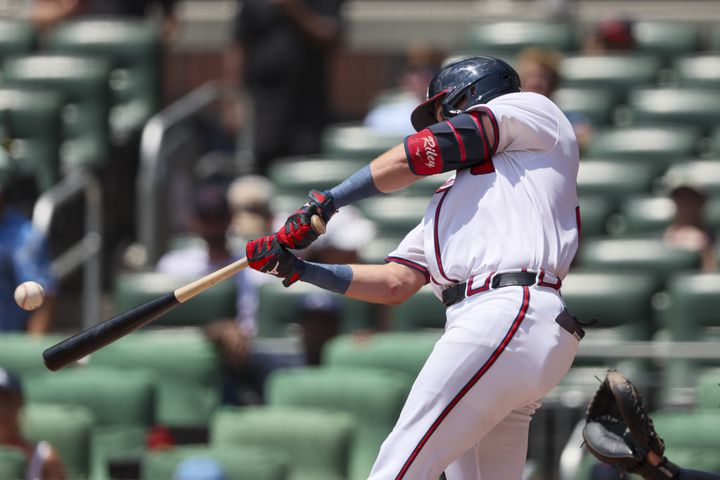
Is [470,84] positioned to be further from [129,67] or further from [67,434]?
[129,67]

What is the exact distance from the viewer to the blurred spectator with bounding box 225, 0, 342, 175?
9664 millimetres

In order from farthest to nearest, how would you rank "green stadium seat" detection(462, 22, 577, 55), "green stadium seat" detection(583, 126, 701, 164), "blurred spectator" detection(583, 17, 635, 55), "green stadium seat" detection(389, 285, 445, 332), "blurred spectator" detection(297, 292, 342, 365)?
"green stadium seat" detection(462, 22, 577, 55)
"blurred spectator" detection(583, 17, 635, 55)
"green stadium seat" detection(583, 126, 701, 164)
"green stadium seat" detection(389, 285, 445, 332)
"blurred spectator" detection(297, 292, 342, 365)

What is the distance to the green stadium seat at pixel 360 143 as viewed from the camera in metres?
9.34

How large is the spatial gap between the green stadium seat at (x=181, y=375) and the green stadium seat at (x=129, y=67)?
2824mm

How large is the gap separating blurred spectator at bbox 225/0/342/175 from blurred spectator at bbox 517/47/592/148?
4.44 ft

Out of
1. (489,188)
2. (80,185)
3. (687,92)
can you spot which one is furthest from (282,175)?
(489,188)

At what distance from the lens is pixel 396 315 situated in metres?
7.46

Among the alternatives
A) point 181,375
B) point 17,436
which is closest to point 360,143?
point 181,375

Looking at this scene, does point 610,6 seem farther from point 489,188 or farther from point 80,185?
point 489,188

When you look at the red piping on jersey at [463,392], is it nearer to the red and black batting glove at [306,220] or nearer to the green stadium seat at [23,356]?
the red and black batting glove at [306,220]

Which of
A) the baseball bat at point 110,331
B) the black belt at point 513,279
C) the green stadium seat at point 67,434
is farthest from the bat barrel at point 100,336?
the green stadium seat at point 67,434

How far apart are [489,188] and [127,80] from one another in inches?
238

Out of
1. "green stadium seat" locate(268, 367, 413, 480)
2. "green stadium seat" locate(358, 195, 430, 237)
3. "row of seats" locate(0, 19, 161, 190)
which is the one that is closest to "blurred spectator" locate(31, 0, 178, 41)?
"row of seats" locate(0, 19, 161, 190)

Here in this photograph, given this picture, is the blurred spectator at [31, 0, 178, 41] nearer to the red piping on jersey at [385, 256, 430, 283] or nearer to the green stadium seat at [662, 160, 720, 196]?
the green stadium seat at [662, 160, 720, 196]
